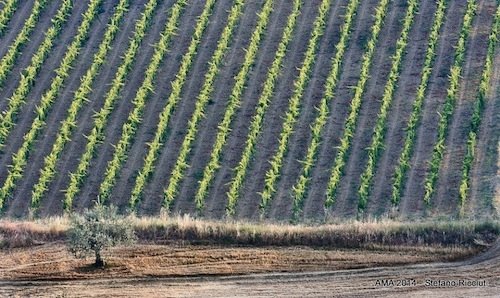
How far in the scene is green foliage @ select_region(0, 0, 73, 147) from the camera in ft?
165

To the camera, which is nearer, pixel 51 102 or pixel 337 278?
pixel 337 278

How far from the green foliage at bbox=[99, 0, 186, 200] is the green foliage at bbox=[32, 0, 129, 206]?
2.31 metres

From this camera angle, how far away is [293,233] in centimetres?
4219

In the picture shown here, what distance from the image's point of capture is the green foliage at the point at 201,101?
4616cm

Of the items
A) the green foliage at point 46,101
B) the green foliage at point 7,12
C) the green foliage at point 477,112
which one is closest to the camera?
the green foliage at point 477,112

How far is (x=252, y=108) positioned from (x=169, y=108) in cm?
360

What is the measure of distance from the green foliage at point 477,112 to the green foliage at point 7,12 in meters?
23.4

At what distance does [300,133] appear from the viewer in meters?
48.9

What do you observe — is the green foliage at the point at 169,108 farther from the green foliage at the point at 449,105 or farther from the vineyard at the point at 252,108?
the green foliage at the point at 449,105

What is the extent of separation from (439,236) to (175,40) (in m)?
19.0

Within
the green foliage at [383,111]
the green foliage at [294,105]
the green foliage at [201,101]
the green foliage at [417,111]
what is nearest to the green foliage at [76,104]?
the green foliage at [201,101]

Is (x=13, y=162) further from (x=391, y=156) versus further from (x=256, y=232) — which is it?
(x=391, y=156)

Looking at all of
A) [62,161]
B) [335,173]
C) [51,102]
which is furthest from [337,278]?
[51,102]

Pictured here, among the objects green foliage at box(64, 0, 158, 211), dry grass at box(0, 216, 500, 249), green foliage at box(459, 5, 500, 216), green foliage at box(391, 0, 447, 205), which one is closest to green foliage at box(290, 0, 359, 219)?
dry grass at box(0, 216, 500, 249)
